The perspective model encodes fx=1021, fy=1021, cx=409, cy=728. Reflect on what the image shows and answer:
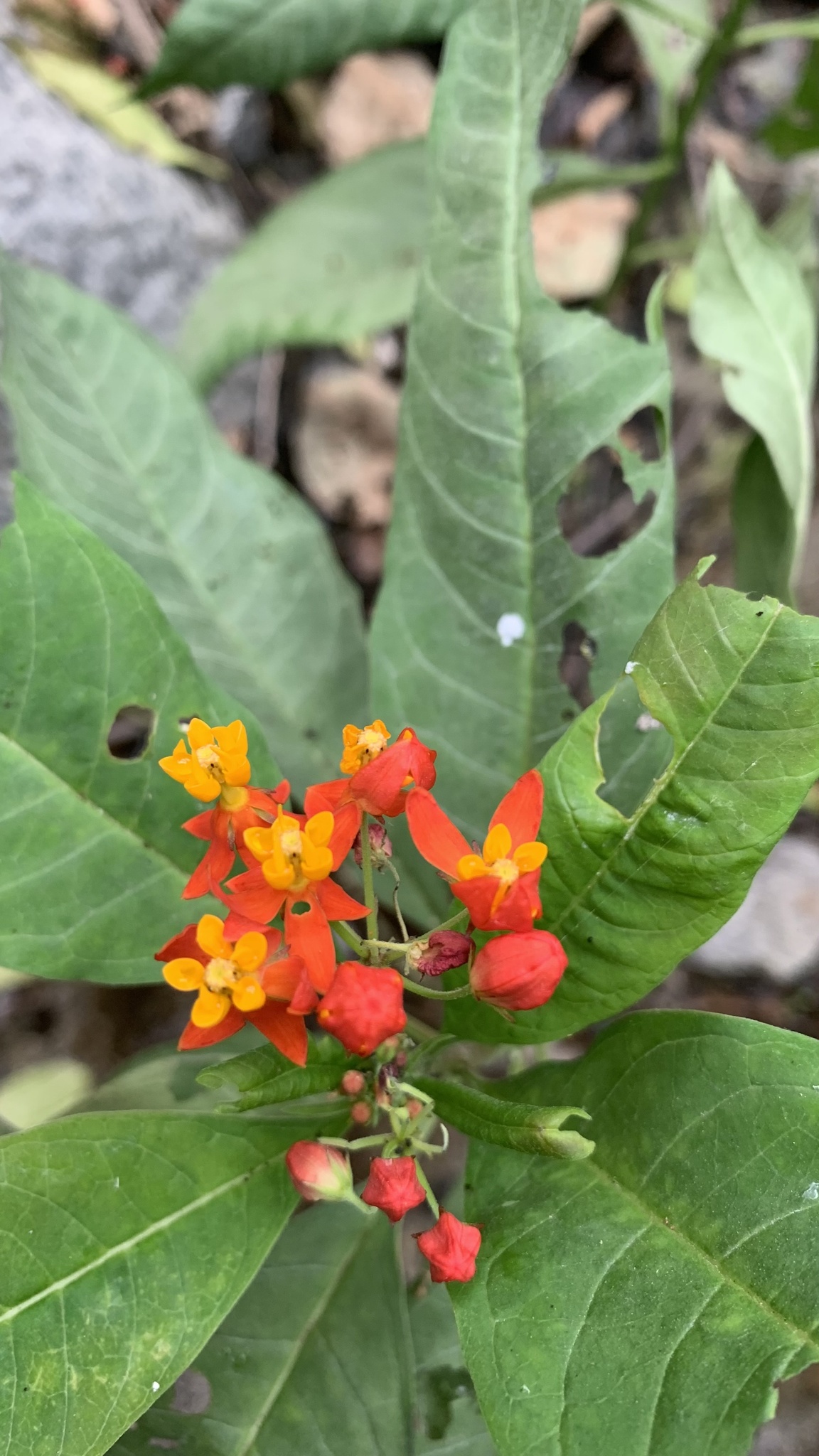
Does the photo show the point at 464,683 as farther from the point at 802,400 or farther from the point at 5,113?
the point at 5,113

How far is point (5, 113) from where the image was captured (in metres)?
2.08

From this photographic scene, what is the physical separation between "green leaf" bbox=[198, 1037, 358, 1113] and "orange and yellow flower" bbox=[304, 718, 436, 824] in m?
0.24

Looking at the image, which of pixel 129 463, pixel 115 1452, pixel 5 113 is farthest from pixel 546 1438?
pixel 5 113

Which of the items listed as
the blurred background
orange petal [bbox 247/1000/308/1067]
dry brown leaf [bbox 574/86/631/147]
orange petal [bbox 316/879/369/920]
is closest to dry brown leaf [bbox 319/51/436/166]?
the blurred background

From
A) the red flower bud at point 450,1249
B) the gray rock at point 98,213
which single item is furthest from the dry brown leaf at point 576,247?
the red flower bud at point 450,1249

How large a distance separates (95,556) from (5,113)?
146cm

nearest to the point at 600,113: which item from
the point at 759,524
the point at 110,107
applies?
the point at 110,107

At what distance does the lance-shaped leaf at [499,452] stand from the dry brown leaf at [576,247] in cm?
135

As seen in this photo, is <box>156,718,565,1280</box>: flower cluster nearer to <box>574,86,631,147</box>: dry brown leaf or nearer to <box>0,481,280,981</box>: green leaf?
<box>0,481,280,981</box>: green leaf

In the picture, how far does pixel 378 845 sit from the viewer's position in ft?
3.44

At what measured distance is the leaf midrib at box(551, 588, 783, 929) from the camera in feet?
3.03

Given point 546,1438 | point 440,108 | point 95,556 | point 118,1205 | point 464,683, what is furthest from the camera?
point 464,683

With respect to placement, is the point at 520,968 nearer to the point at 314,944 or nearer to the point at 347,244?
the point at 314,944

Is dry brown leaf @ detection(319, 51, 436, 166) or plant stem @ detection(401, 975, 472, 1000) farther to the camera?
dry brown leaf @ detection(319, 51, 436, 166)
